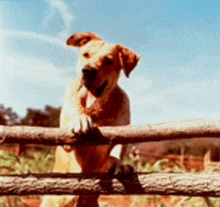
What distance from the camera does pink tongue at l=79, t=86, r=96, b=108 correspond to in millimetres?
2922

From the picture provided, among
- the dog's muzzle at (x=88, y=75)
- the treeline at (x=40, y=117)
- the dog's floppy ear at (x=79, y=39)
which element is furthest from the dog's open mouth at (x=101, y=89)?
the treeline at (x=40, y=117)

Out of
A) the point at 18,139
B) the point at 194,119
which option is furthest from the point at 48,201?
the point at 194,119

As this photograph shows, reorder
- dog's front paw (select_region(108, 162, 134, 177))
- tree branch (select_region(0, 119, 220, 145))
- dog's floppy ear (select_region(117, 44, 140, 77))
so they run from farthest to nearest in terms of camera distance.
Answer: dog's floppy ear (select_region(117, 44, 140, 77))
dog's front paw (select_region(108, 162, 134, 177))
tree branch (select_region(0, 119, 220, 145))

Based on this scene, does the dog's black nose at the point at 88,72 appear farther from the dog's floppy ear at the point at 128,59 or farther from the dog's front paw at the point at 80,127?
the dog's front paw at the point at 80,127

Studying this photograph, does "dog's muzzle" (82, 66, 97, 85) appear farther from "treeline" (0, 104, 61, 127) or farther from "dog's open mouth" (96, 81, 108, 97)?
"treeline" (0, 104, 61, 127)

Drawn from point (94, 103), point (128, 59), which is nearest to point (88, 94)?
point (94, 103)

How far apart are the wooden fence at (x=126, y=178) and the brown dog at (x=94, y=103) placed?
732mm

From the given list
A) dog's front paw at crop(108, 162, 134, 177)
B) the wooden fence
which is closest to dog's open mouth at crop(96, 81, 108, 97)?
dog's front paw at crop(108, 162, 134, 177)

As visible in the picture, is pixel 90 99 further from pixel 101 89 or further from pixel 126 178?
pixel 126 178

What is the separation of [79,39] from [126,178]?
184cm

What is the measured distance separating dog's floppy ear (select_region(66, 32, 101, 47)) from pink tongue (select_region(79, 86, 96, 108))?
64 centimetres

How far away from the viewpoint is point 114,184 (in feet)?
6.40

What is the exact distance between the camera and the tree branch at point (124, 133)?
1822 millimetres

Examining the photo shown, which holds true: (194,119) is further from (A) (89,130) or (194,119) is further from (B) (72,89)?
(B) (72,89)
